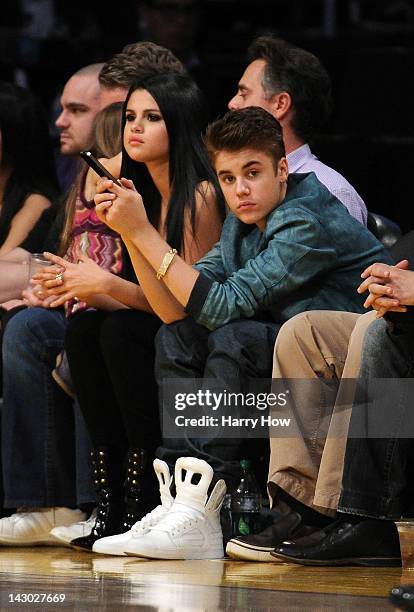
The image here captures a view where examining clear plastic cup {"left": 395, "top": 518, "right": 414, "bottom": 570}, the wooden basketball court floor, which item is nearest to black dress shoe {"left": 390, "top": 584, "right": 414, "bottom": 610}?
the wooden basketball court floor

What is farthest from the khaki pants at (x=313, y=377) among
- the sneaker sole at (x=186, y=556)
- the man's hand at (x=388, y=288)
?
the sneaker sole at (x=186, y=556)

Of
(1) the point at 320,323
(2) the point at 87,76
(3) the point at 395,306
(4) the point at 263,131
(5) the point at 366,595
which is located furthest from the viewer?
(2) the point at 87,76

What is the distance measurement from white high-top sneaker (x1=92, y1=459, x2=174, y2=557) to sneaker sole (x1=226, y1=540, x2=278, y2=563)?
0.63ft

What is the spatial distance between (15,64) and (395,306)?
352 centimetres

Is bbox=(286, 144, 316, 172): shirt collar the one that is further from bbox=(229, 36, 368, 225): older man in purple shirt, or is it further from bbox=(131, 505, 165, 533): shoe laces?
bbox=(131, 505, 165, 533): shoe laces

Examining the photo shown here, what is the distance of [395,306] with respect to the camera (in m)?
2.91

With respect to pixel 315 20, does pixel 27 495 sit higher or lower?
lower

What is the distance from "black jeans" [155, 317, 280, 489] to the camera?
10.5ft

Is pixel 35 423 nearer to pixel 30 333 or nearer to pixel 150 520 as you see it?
pixel 30 333

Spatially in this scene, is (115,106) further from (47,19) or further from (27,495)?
(47,19)

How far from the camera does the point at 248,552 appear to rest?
10.2 ft

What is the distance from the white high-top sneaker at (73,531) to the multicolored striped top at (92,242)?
57cm

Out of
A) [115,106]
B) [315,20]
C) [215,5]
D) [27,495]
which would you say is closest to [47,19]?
[215,5]

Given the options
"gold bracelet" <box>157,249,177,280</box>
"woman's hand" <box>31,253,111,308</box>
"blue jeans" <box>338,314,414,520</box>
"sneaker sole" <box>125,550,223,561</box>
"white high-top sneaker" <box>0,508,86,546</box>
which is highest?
"gold bracelet" <box>157,249,177,280</box>
